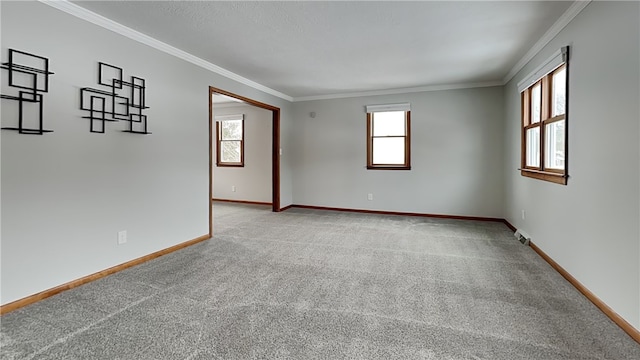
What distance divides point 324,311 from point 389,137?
425 cm

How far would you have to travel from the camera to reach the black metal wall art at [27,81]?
2150 millimetres

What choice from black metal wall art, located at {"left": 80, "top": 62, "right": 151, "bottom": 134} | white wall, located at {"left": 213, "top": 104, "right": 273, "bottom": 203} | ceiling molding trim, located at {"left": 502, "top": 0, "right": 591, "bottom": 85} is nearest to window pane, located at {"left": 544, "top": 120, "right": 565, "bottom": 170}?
ceiling molding trim, located at {"left": 502, "top": 0, "right": 591, "bottom": 85}

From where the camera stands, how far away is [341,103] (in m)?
6.07

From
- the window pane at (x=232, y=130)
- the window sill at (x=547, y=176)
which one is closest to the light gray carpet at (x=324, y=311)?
the window sill at (x=547, y=176)

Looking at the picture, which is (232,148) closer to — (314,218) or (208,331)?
(314,218)

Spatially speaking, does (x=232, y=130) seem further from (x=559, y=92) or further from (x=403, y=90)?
(x=559, y=92)

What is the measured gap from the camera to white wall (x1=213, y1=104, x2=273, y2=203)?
271 inches

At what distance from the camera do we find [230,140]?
7281 mm

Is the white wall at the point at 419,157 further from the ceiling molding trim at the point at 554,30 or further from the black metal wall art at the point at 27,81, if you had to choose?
the black metal wall art at the point at 27,81

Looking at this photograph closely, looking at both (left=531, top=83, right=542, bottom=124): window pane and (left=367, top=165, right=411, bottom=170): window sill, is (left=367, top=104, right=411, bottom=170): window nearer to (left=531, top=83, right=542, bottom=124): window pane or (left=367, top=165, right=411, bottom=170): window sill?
(left=367, top=165, right=411, bottom=170): window sill

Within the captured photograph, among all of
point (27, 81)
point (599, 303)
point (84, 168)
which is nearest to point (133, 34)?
point (27, 81)

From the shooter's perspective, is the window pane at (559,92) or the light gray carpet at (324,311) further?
the window pane at (559,92)

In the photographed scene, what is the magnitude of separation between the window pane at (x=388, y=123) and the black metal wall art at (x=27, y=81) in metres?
4.77

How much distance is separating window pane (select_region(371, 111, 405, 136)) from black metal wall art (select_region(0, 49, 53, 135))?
4.77m
